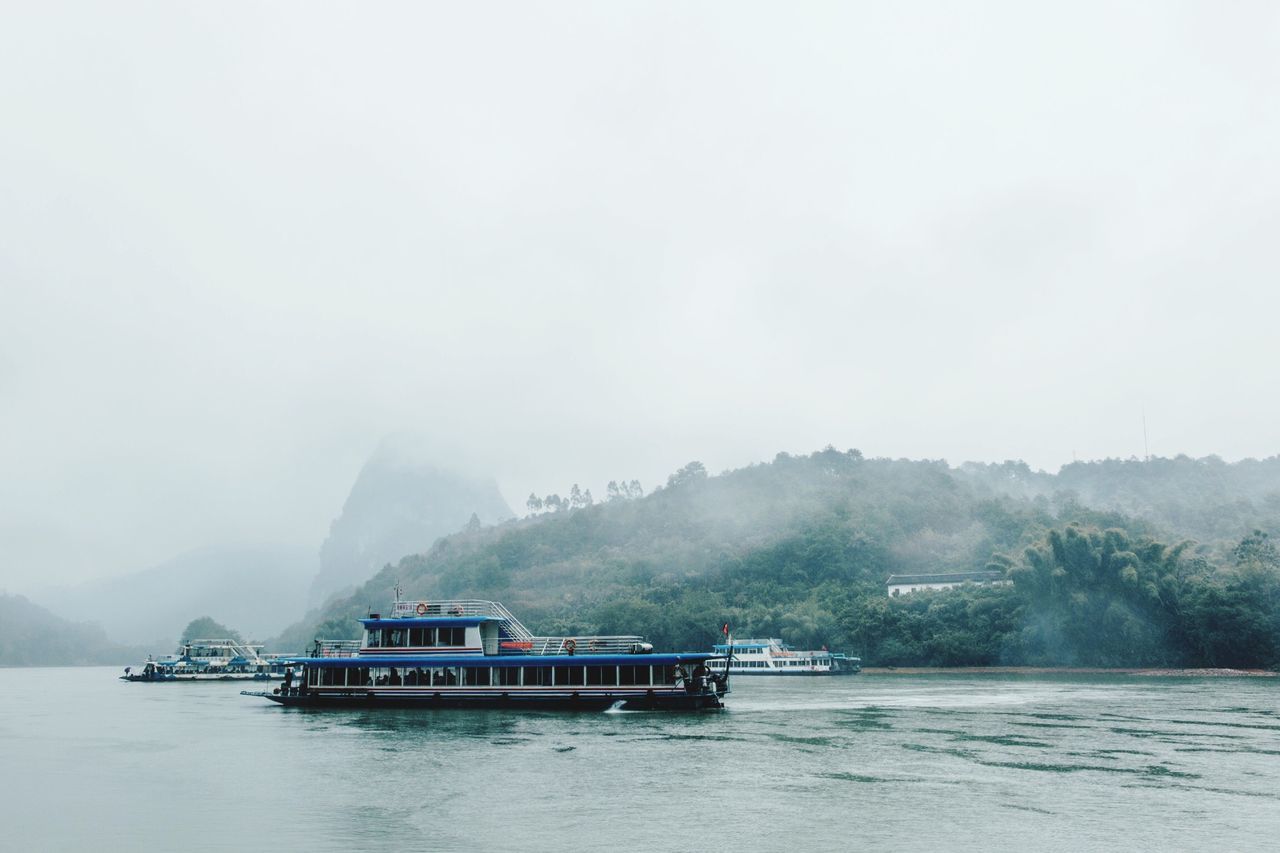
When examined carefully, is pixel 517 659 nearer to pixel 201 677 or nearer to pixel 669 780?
pixel 669 780

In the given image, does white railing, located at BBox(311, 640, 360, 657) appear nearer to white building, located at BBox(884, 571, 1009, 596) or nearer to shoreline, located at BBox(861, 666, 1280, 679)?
shoreline, located at BBox(861, 666, 1280, 679)

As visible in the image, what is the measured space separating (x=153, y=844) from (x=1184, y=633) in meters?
71.6

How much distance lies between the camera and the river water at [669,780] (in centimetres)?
2084

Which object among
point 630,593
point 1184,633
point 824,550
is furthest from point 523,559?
point 1184,633

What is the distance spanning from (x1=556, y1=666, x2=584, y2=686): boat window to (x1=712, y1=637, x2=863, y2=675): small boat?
4289 centimetres

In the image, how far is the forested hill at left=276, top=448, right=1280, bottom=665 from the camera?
Result: 73188 mm

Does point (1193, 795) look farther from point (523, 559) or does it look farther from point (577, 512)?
point (577, 512)

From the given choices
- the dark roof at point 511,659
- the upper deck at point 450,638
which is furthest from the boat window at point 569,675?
the upper deck at point 450,638

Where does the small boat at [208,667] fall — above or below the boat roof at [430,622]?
below

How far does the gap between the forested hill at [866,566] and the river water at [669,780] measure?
27.2 m

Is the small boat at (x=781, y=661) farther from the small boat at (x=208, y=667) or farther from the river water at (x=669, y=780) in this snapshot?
the small boat at (x=208, y=667)

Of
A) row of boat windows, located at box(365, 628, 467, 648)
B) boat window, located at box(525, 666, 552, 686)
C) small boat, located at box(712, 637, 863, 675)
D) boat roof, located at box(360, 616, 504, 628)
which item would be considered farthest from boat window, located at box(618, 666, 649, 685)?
small boat, located at box(712, 637, 863, 675)

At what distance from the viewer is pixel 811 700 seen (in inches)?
2060

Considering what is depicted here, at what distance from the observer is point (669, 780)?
26859 mm
